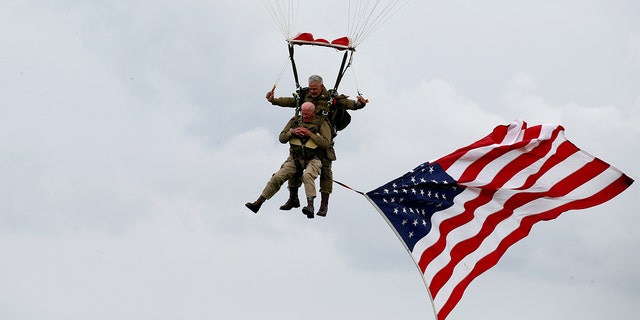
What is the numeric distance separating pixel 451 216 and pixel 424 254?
85 cm

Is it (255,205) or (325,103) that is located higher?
(325,103)

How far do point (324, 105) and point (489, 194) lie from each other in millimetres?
3713

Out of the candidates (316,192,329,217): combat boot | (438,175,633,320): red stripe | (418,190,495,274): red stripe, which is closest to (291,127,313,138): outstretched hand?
(316,192,329,217): combat boot

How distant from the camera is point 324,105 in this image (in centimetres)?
2214

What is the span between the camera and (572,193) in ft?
78.6

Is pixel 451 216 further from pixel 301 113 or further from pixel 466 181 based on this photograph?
pixel 301 113

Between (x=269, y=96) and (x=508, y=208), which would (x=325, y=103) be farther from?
(x=508, y=208)

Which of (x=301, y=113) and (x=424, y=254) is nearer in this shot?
(x=301, y=113)

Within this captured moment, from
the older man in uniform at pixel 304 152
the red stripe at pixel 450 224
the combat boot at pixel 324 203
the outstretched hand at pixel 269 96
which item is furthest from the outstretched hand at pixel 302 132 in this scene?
the red stripe at pixel 450 224

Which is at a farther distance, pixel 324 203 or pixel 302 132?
pixel 324 203

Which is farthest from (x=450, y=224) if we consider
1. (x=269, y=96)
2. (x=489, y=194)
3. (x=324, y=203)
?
(x=269, y=96)

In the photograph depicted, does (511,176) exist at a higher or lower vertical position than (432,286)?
higher

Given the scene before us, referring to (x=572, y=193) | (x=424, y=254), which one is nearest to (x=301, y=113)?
(x=424, y=254)

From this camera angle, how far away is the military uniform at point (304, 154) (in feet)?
71.7
